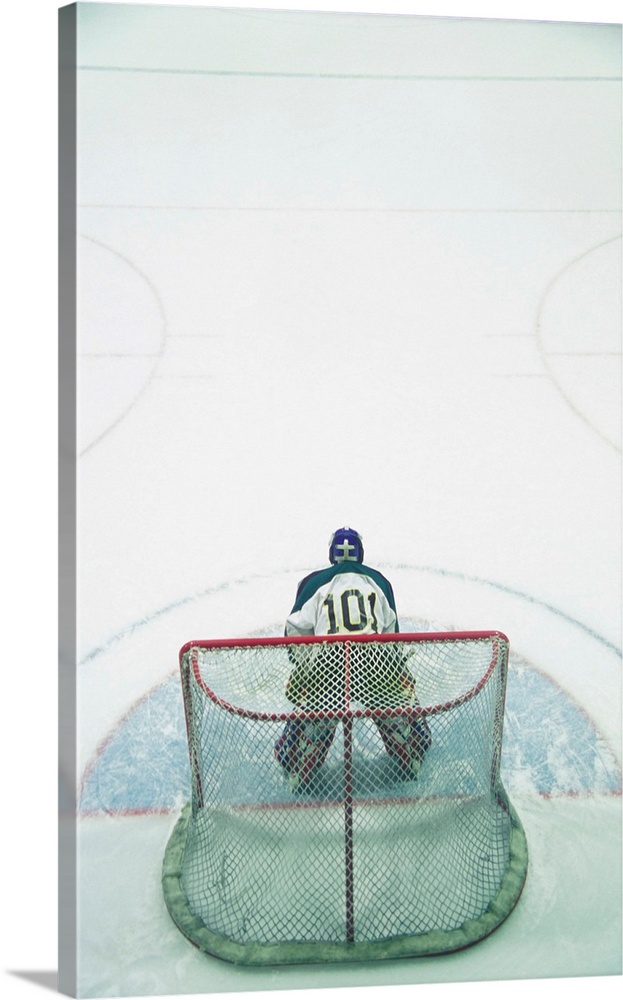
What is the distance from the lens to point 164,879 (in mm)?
4770

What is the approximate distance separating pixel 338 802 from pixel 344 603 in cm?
61

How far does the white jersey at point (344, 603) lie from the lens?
16.2ft

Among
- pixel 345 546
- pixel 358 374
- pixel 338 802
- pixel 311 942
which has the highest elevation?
pixel 358 374

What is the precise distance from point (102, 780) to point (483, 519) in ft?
4.67

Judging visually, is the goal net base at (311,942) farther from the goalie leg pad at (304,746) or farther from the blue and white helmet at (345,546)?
the blue and white helmet at (345,546)

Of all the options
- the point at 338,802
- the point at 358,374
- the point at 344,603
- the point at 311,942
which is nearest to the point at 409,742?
the point at 338,802

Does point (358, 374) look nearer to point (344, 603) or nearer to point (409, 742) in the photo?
point (344, 603)

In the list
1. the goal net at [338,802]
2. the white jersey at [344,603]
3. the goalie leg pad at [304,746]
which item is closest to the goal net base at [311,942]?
the goal net at [338,802]

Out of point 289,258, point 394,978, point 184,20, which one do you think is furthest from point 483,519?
point 184,20

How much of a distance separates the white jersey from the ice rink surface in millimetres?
63

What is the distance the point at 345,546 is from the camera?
4.98m

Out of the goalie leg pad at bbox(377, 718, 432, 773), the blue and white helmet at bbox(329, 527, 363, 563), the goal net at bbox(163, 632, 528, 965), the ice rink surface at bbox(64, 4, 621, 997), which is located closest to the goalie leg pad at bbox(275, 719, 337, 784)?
the goal net at bbox(163, 632, 528, 965)

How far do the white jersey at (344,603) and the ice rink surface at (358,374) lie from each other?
63mm

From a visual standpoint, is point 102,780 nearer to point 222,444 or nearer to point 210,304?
point 222,444
